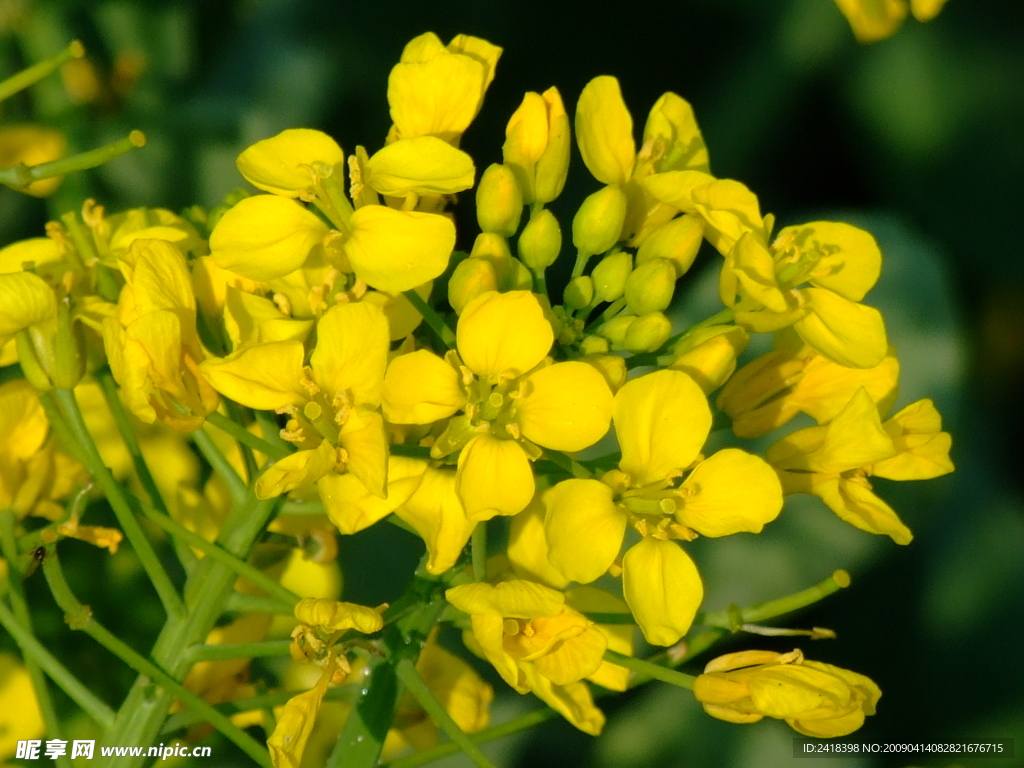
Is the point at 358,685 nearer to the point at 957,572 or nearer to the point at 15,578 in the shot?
the point at 15,578

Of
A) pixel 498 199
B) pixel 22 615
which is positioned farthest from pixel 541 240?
pixel 22 615

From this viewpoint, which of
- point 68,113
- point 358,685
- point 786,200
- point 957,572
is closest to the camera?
point 358,685

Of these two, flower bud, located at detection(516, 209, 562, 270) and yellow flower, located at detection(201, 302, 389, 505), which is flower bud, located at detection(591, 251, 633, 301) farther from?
yellow flower, located at detection(201, 302, 389, 505)

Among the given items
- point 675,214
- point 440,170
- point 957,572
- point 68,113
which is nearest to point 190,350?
point 440,170

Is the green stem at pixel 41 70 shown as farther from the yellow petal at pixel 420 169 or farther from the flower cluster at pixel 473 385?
the yellow petal at pixel 420 169

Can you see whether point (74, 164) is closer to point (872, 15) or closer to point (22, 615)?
point (22, 615)
